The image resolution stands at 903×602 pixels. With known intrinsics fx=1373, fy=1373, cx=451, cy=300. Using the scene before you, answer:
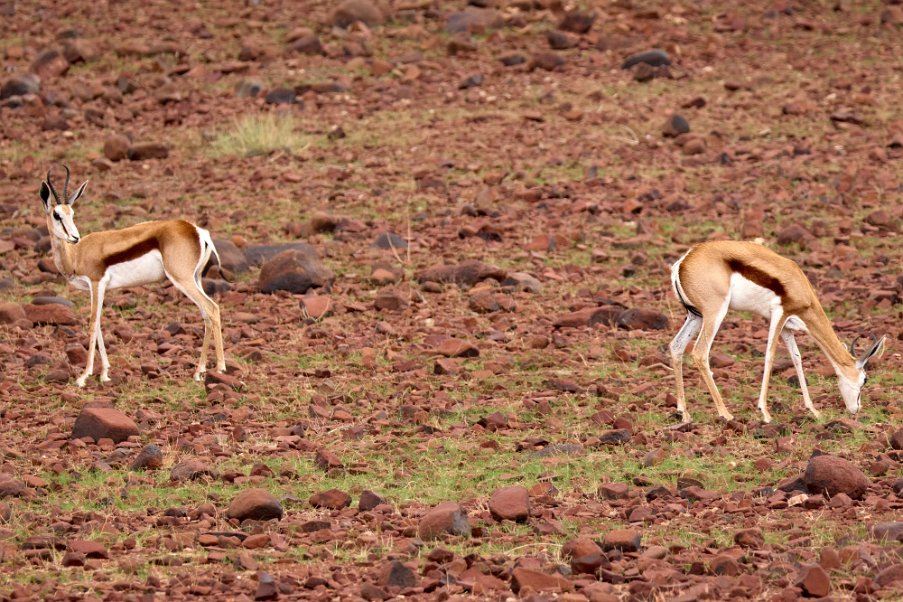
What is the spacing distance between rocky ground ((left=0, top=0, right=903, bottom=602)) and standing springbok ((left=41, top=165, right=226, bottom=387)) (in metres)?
0.39

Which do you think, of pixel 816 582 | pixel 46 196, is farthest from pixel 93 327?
pixel 816 582

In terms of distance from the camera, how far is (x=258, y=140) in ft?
51.1

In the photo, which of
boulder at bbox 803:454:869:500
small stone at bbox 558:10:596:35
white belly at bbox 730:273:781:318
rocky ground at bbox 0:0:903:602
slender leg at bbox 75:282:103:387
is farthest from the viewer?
small stone at bbox 558:10:596:35

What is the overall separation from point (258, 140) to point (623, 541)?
994 cm

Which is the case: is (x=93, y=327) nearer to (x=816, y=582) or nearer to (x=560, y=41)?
(x=816, y=582)

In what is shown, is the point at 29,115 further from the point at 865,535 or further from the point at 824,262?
the point at 865,535

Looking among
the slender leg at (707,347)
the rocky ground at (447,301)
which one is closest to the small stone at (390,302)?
the rocky ground at (447,301)

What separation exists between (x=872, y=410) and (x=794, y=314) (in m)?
0.81

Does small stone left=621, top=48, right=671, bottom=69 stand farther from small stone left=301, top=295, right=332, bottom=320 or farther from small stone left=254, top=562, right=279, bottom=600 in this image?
small stone left=254, top=562, right=279, bottom=600

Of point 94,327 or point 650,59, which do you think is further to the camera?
point 650,59

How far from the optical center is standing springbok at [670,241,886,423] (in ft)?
29.5

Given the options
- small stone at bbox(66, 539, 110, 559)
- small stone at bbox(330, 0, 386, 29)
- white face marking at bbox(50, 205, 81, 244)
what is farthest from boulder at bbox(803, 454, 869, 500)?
small stone at bbox(330, 0, 386, 29)

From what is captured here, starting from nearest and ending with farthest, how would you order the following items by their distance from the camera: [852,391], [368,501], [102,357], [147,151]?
[368,501] < [852,391] < [102,357] < [147,151]

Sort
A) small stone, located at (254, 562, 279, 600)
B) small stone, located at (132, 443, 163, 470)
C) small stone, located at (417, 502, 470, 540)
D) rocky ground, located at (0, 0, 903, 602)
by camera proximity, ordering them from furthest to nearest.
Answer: small stone, located at (132, 443, 163, 470)
small stone, located at (417, 502, 470, 540)
rocky ground, located at (0, 0, 903, 602)
small stone, located at (254, 562, 279, 600)
